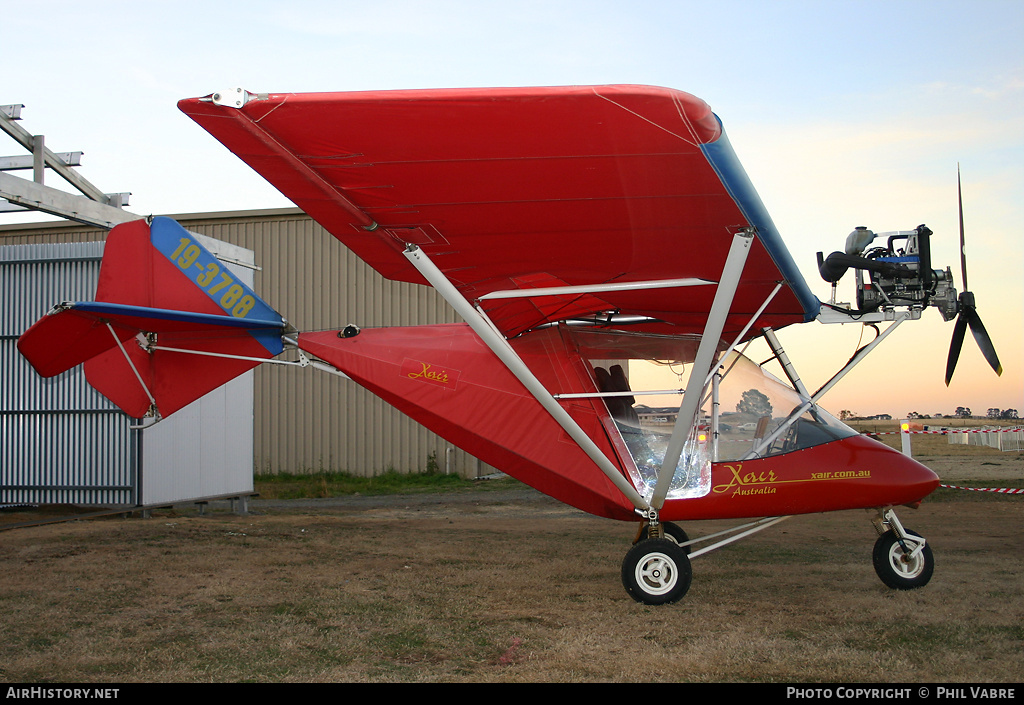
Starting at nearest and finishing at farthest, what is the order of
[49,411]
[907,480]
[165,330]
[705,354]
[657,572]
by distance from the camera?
[705,354] → [657,572] → [907,480] → [165,330] → [49,411]

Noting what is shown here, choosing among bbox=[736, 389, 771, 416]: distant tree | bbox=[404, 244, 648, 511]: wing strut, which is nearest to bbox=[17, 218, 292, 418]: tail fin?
bbox=[404, 244, 648, 511]: wing strut

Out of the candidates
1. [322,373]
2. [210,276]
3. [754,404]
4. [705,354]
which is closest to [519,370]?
[705,354]

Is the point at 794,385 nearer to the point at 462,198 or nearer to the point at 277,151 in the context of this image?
the point at 462,198

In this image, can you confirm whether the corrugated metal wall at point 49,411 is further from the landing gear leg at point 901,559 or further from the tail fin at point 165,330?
the landing gear leg at point 901,559

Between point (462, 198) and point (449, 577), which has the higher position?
point (462, 198)

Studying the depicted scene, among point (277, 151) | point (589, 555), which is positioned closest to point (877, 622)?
point (589, 555)

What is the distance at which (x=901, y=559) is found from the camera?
244 inches

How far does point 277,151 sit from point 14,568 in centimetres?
588

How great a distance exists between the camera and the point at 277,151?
11.7ft

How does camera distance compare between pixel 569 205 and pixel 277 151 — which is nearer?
pixel 277 151

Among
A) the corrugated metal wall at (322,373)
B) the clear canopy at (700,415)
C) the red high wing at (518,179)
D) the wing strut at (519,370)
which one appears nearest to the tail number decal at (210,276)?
the red high wing at (518,179)

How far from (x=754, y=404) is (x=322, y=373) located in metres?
14.0

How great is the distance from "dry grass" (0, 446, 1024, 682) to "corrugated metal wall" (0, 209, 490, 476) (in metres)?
8.57

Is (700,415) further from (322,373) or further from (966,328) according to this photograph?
(322,373)
